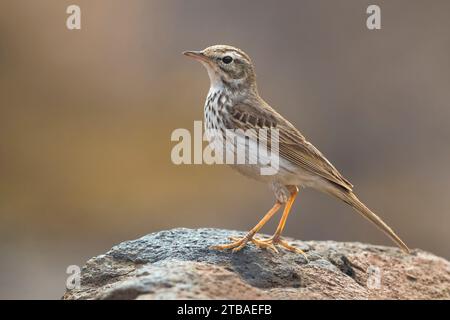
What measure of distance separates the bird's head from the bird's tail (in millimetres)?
1313

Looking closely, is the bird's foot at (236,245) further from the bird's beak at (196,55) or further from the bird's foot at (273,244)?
the bird's beak at (196,55)

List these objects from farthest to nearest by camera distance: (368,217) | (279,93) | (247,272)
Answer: (279,93) → (368,217) → (247,272)

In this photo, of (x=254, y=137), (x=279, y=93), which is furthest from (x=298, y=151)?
(x=279, y=93)

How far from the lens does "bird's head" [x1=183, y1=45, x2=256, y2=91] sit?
6652 millimetres

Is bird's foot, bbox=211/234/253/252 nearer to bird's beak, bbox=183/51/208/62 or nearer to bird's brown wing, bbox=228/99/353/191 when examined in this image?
bird's brown wing, bbox=228/99/353/191

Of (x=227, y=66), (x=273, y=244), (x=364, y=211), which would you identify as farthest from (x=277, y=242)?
(x=227, y=66)

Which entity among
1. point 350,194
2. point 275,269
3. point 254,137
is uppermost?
point 254,137

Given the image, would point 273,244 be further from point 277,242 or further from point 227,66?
point 227,66

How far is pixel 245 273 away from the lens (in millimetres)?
5574
